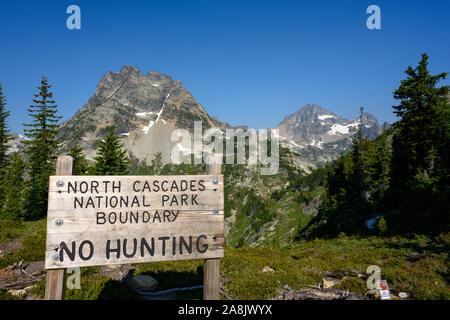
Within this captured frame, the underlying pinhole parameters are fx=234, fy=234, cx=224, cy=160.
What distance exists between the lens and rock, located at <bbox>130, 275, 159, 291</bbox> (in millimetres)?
6738

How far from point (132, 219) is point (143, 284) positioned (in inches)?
148

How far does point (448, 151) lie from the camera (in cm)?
2227

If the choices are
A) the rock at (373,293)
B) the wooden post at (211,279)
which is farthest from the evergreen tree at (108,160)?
the rock at (373,293)

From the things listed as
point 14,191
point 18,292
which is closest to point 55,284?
point 18,292

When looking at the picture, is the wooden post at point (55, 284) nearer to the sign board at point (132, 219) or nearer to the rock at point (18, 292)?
the sign board at point (132, 219)

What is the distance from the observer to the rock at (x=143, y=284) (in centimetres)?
674

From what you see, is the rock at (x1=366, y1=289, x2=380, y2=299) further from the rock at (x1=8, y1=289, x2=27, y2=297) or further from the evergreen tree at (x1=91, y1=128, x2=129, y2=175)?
the evergreen tree at (x1=91, y1=128, x2=129, y2=175)

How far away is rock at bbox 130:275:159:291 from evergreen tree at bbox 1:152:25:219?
1500 inches

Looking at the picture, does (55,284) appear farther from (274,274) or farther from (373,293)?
(373,293)

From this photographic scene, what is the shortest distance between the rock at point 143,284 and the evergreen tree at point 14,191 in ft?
125

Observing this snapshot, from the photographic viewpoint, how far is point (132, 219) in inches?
162

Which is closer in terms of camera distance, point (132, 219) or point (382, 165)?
point (132, 219)

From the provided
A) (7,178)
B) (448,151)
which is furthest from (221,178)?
(7,178)
